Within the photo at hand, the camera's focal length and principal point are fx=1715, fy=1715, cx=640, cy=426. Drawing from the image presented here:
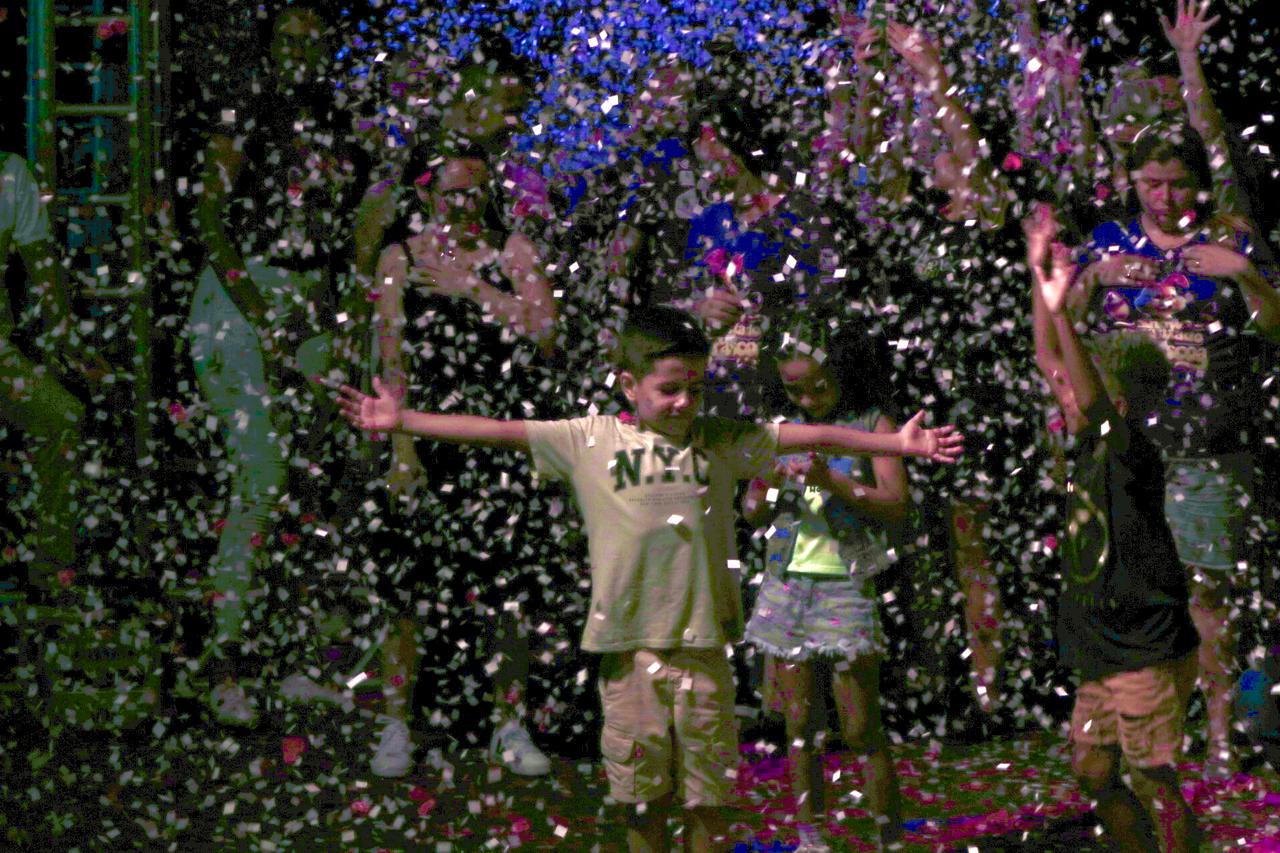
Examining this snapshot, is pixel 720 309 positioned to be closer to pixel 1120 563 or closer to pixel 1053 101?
pixel 1120 563

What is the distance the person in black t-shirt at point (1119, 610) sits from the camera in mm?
4121

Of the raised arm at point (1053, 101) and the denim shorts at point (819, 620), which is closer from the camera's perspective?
the denim shorts at point (819, 620)

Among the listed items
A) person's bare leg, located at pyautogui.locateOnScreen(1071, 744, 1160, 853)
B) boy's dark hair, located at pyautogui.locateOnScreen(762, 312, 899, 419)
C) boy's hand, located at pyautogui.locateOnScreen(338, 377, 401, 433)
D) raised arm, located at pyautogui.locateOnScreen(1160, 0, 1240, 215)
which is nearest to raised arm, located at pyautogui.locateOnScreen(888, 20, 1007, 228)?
raised arm, located at pyautogui.locateOnScreen(1160, 0, 1240, 215)

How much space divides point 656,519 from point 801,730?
3.40ft

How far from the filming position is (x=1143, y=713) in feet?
13.5

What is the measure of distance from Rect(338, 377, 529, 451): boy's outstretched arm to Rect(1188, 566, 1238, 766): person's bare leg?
9.10 feet

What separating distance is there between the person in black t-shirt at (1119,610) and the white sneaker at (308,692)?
3235 mm

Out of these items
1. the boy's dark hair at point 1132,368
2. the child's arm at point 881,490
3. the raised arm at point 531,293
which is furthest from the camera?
the raised arm at point 531,293

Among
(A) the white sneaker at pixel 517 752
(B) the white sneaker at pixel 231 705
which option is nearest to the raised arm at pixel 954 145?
(A) the white sneaker at pixel 517 752

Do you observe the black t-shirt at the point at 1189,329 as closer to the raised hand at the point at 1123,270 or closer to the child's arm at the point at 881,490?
the raised hand at the point at 1123,270

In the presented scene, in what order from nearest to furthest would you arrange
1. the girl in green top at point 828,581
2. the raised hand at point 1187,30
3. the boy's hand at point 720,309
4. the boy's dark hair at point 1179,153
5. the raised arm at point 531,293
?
the girl in green top at point 828,581, the boy's dark hair at point 1179,153, the boy's hand at point 720,309, the raised arm at point 531,293, the raised hand at point 1187,30

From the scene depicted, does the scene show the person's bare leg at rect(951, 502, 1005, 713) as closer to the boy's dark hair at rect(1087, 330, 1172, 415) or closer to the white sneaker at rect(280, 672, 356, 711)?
the boy's dark hair at rect(1087, 330, 1172, 415)

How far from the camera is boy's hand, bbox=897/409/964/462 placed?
413cm

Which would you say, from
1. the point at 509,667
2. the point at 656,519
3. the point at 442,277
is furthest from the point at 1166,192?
the point at 509,667
